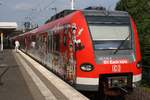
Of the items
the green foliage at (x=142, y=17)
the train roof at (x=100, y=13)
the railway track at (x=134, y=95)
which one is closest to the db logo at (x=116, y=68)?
the railway track at (x=134, y=95)

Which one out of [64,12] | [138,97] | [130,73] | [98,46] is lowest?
[138,97]

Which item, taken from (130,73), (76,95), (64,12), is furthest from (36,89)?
(64,12)

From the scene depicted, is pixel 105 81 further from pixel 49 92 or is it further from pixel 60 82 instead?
pixel 60 82

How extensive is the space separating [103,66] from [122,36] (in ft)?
4.56

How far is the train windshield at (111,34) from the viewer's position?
12.8 metres

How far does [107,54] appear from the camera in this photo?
12.5 meters

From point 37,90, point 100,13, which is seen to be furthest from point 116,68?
point 37,90

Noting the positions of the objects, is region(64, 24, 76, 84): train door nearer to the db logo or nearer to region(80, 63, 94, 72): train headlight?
region(80, 63, 94, 72): train headlight

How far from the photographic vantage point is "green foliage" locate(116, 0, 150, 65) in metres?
19.3

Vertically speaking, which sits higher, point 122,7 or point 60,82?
point 122,7

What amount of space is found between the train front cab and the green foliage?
6.01 meters

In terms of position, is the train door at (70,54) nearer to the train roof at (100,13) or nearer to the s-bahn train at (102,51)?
the s-bahn train at (102,51)

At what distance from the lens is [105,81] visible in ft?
40.7

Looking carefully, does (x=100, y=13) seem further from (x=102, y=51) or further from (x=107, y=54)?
(x=107, y=54)
